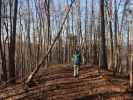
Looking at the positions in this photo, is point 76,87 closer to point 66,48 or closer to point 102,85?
point 102,85

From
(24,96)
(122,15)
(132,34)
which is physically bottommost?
(24,96)

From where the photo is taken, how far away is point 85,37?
48875 mm

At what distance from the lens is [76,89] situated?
1507 centimetres

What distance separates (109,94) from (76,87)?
2.21 metres

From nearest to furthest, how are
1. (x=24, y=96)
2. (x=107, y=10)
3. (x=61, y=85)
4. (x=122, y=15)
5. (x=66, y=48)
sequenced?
(x=24, y=96) < (x=61, y=85) < (x=107, y=10) < (x=122, y=15) < (x=66, y=48)

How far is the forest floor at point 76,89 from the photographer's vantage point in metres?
13.7

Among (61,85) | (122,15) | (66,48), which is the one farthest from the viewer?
(66,48)

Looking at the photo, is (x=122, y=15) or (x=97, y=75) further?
(x=122, y=15)

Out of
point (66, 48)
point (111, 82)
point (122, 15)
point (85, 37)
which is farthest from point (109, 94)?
point (66, 48)

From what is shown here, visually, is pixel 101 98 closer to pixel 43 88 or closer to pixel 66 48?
pixel 43 88

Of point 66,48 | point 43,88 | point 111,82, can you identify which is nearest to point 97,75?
point 111,82

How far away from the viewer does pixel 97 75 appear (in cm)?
1759

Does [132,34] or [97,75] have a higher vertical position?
[132,34]

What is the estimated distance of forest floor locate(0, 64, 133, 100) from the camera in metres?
13.7
